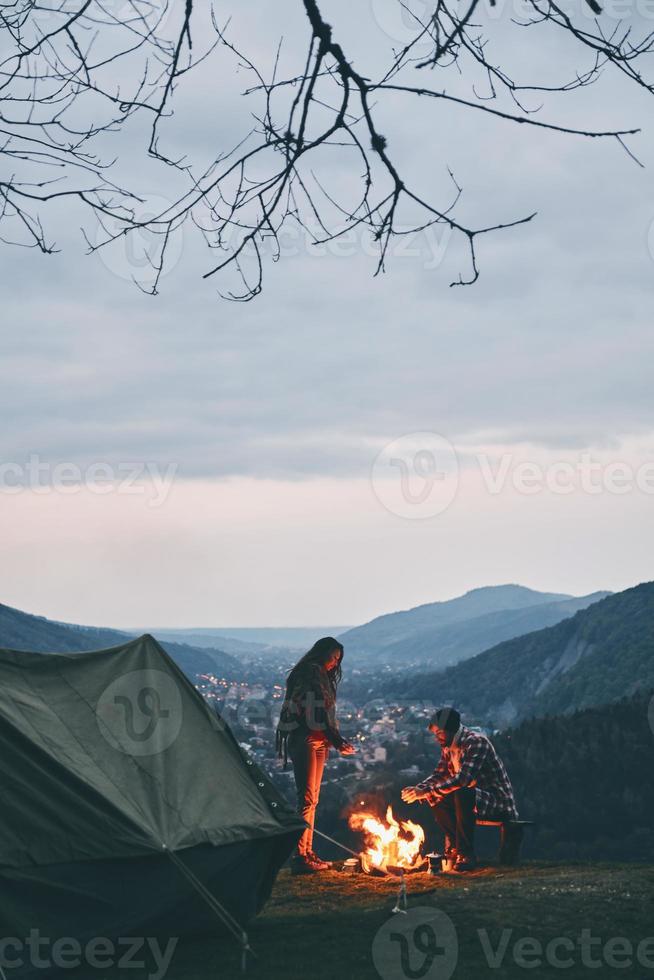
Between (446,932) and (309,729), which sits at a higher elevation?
(309,729)

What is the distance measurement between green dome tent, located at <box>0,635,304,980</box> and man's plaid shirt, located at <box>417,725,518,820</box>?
75.3 inches

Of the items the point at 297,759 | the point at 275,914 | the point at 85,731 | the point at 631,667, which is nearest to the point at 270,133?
the point at 85,731

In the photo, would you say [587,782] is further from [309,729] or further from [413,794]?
[309,729]

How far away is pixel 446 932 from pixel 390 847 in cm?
264

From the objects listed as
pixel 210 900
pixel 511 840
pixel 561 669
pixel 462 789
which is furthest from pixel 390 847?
pixel 561 669

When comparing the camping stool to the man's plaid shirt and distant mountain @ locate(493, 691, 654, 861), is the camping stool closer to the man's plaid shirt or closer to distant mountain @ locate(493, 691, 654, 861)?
the man's plaid shirt

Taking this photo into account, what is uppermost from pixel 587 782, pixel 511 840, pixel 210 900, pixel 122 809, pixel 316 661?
pixel 316 661

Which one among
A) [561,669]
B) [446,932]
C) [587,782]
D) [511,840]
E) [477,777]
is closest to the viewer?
[446,932]

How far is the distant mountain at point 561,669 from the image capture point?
104 m

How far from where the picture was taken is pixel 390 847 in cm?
921

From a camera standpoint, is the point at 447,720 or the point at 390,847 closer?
the point at 390,847

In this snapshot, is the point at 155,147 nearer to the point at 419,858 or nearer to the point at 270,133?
the point at 270,133

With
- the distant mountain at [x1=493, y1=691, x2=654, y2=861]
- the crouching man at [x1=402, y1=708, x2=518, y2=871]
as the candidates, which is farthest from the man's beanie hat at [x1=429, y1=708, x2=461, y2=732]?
the distant mountain at [x1=493, y1=691, x2=654, y2=861]

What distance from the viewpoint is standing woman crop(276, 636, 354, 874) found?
930 cm
